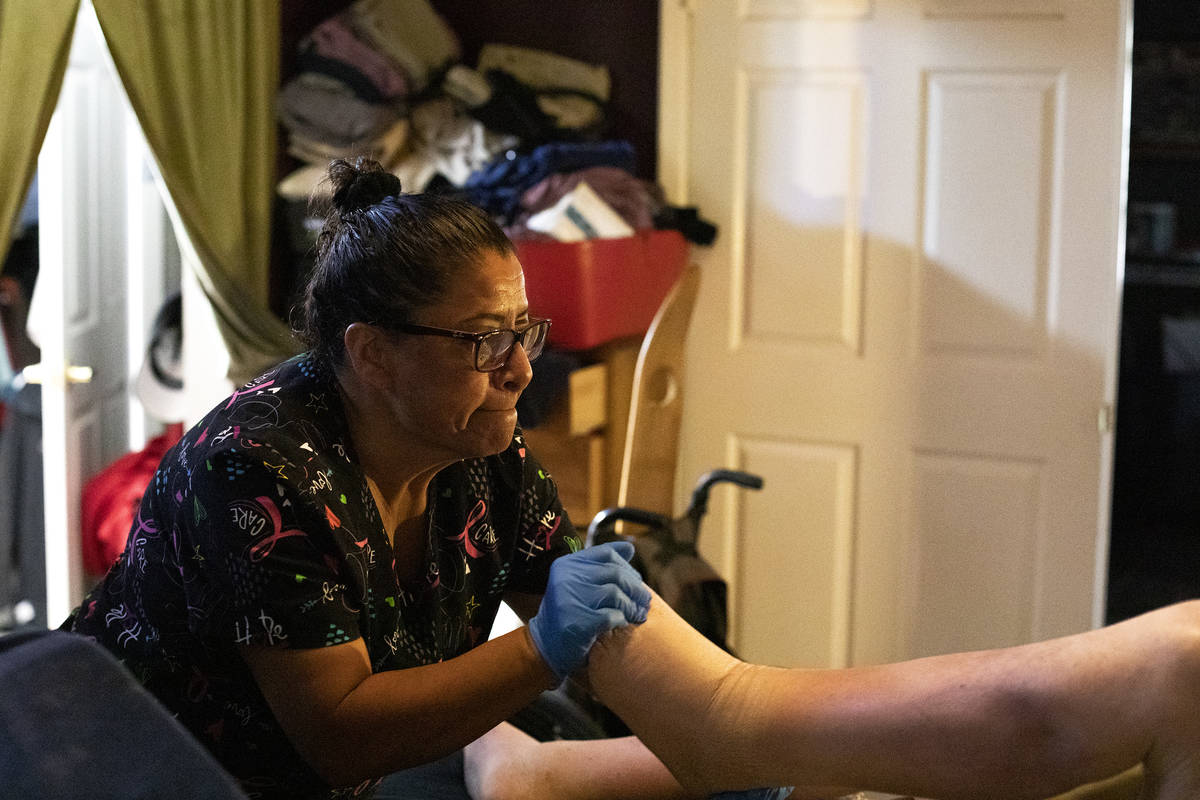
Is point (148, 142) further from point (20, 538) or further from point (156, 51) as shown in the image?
point (20, 538)

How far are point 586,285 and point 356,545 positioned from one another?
1.25 metres

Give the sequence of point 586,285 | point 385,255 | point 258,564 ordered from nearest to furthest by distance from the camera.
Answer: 1. point 258,564
2. point 385,255
3. point 586,285

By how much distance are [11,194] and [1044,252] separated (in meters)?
1.97

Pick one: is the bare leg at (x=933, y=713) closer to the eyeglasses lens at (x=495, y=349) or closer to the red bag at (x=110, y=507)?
the eyeglasses lens at (x=495, y=349)

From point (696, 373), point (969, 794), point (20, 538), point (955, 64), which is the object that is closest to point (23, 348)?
point (20, 538)

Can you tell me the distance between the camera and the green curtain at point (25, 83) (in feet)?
6.62

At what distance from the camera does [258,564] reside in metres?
1.14

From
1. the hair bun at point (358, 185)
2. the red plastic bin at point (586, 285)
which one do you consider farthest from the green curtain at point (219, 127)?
the hair bun at point (358, 185)

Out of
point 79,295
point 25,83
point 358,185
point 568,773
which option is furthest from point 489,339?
point 79,295

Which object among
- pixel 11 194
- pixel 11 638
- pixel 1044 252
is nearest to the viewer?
pixel 11 638

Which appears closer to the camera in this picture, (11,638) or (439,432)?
(11,638)

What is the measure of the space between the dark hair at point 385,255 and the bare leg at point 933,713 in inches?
16.3

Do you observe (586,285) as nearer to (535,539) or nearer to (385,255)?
(535,539)

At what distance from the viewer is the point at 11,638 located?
95 cm
